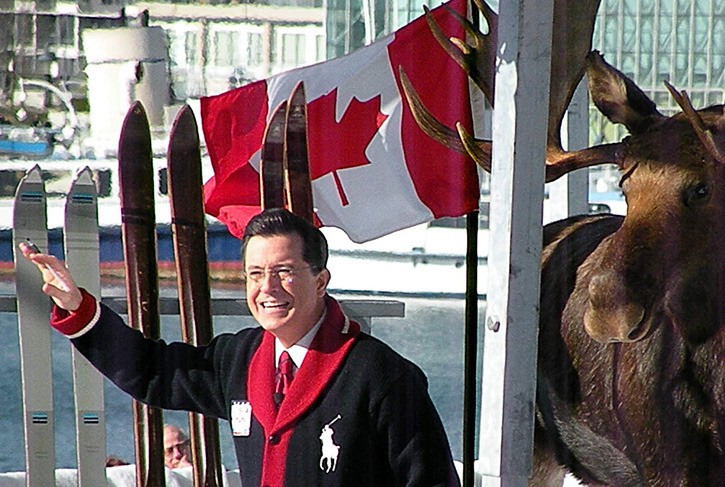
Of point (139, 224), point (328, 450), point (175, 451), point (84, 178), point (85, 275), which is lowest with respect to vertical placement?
point (175, 451)

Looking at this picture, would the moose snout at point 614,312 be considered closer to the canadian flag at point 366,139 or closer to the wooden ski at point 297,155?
the canadian flag at point 366,139

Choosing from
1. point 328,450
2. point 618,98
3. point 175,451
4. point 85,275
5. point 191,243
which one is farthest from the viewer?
point 175,451

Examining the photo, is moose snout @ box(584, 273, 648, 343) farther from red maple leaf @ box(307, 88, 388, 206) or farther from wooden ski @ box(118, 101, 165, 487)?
wooden ski @ box(118, 101, 165, 487)

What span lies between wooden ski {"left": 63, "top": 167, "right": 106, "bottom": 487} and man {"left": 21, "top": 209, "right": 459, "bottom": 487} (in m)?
0.60

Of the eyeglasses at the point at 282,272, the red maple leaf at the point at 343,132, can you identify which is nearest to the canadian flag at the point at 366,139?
the red maple leaf at the point at 343,132

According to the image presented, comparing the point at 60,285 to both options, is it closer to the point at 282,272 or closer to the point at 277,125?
the point at 282,272

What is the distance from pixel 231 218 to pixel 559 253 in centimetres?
72

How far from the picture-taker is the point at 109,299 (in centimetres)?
288

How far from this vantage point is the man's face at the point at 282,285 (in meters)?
2.25

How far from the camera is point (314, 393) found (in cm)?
226

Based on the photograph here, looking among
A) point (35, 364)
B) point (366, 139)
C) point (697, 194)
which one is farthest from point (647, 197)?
point (35, 364)

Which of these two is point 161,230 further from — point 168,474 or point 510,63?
point 510,63

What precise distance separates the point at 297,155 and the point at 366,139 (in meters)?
0.16

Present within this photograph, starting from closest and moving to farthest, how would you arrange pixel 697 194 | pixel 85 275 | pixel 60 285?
1. pixel 60 285
2. pixel 697 194
3. pixel 85 275
